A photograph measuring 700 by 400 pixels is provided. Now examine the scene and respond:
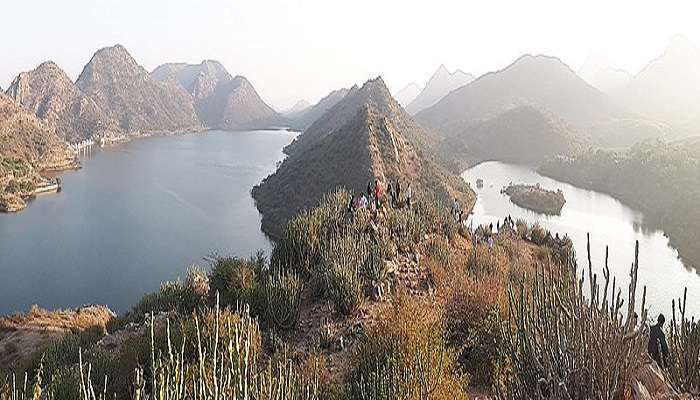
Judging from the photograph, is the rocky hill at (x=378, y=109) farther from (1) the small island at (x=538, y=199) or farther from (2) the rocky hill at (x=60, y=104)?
(2) the rocky hill at (x=60, y=104)

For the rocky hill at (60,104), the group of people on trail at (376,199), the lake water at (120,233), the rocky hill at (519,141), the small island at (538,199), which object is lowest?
the lake water at (120,233)

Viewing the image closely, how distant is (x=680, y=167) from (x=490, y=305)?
61275 millimetres

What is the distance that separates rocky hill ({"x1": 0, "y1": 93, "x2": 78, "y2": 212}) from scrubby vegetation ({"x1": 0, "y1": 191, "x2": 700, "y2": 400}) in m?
52.7

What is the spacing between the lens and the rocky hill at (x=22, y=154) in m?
58.2

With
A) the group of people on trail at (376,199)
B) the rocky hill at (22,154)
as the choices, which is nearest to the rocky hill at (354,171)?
the group of people on trail at (376,199)

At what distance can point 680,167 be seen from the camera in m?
58.8

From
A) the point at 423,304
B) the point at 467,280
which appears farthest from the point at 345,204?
the point at 423,304

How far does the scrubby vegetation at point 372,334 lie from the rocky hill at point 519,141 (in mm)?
80556

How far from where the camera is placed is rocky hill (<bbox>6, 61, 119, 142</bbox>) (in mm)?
126750

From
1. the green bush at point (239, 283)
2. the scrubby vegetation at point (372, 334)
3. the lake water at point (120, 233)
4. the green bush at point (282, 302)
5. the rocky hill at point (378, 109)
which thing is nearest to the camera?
the scrubby vegetation at point (372, 334)

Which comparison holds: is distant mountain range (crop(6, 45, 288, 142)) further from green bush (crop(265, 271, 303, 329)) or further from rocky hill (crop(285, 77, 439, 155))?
green bush (crop(265, 271, 303, 329))

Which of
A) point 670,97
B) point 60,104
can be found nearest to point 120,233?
point 60,104

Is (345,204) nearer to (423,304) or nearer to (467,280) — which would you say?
(467,280)

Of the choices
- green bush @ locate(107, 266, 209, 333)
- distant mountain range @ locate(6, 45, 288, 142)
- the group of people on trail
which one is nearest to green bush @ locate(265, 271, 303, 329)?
green bush @ locate(107, 266, 209, 333)
